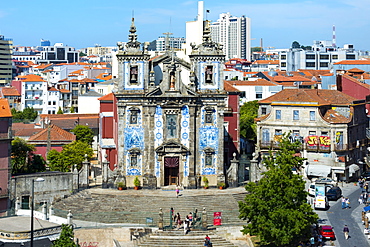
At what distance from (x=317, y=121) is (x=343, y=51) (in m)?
97.2

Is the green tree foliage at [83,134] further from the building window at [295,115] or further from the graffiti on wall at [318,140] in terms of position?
the graffiti on wall at [318,140]

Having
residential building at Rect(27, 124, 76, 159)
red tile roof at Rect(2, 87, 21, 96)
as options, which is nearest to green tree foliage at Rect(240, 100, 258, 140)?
residential building at Rect(27, 124, 76, 159)

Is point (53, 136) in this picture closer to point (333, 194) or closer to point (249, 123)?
point (249, 123)

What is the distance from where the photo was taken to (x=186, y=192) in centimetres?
6181

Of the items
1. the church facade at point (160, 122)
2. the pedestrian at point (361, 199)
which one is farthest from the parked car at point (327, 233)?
the church facade at point (160, 122)

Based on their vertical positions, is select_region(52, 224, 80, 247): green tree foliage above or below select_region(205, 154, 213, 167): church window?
below

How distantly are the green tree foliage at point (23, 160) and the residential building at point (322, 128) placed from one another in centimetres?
2310

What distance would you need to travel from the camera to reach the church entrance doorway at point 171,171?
63906 mm

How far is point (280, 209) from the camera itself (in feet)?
160

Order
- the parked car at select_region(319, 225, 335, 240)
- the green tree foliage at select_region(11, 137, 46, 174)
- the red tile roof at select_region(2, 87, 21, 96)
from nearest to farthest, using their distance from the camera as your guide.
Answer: the parked car at select_region(319, 225, 335, 240) → the green tree foliage at select_region(11, 137, 46, 174) → the red tile roof at select_region(2, 87, 21, 96)

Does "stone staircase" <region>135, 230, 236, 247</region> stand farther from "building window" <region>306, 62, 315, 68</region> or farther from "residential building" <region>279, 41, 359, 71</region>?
"building window" <region>306, 62, 315, 68</region>

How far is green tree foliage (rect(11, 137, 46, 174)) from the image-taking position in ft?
226

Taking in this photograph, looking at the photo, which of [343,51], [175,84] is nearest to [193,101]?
[175,84]

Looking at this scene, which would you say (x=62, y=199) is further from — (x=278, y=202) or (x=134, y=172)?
(x=278, y=202)
